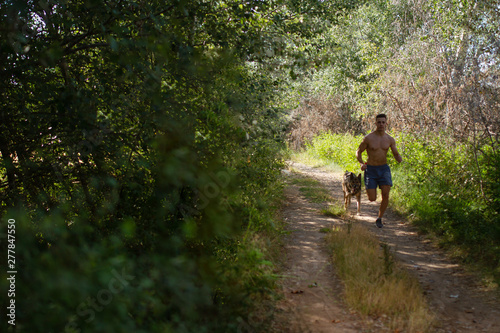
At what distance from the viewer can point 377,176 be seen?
336 inches

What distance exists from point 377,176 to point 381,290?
13.4ft

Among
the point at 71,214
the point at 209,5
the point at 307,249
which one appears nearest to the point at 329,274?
the point at 307,249

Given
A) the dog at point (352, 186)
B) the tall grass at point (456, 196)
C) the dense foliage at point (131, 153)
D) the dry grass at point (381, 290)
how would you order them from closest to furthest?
the dense foliage at point (131, 153)
the dry grass at point (381, 290)
the tall grass at point (456, 196)
the dog at point (352, 186)

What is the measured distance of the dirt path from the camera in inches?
175

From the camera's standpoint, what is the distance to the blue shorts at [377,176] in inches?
333

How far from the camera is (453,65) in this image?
839 cm

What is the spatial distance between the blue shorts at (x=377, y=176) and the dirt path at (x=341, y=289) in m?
0.96

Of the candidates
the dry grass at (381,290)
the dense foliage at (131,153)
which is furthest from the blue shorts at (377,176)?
the dense foliage at (131,153)

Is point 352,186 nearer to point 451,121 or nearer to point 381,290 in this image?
point 451,121

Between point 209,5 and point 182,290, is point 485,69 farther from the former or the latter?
point 182,290

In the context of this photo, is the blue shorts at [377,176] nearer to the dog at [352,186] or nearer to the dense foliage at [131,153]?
the dog at [352,186]

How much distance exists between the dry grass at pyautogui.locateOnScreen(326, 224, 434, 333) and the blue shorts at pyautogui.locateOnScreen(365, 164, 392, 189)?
2.36 meters

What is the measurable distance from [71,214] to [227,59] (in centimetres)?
264

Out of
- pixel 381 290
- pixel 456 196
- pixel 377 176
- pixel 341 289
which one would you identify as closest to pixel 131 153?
pixel 341 289
